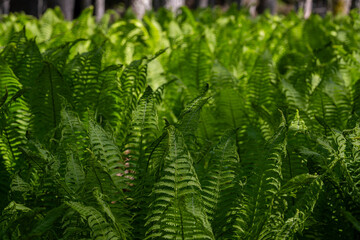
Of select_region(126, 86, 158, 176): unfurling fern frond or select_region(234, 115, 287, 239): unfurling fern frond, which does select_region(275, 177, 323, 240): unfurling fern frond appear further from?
select_region(126, 86, 158, 176): unfurling fern frond

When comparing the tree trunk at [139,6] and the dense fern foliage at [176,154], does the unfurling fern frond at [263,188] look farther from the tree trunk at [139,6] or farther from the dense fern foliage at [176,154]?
the tree trunk at [139,6]

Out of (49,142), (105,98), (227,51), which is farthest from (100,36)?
(49,142)

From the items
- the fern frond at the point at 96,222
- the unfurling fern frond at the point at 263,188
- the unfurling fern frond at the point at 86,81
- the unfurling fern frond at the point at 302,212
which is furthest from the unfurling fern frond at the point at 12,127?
the unfurling fern frond at the point at 302,212

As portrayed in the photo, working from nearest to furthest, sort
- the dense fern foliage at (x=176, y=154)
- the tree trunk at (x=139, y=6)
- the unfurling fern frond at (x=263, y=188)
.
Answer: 1. the dense fern foliage at (x=176, y=154)
2. the unfurling fern frond at (x=263, y=188)
3. the tree trunk at (x=139, y=6)

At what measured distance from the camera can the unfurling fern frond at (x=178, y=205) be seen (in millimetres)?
1065

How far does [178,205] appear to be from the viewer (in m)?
1.03

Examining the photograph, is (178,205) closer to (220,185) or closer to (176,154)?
(176,154)

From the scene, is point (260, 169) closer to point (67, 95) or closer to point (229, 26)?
point (67, 95)

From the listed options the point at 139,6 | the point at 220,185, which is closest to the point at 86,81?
the point at 220,185

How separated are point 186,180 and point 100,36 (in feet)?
7.20

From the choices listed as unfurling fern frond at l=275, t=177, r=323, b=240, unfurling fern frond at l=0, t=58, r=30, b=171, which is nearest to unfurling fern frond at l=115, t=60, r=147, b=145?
unfurling fern frond at l=0, t=58, r=30, b=171

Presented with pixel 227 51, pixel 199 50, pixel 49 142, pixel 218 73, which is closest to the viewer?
pixel 49 142

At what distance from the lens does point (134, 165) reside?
5.11 feet

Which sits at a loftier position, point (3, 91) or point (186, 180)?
point (3, 91)
